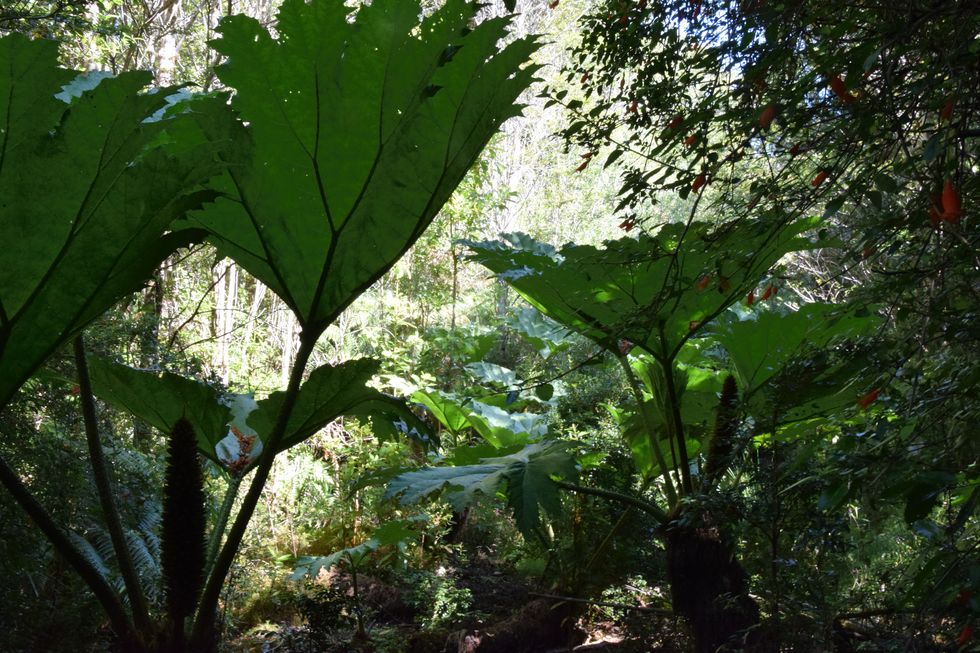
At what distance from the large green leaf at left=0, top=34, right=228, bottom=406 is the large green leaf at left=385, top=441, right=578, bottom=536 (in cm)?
96

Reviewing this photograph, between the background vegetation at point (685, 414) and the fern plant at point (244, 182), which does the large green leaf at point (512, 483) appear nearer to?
the background vegetation at point (685, 414)

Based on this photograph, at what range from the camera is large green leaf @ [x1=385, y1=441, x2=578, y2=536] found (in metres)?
1.88

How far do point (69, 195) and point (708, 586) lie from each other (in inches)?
78.3

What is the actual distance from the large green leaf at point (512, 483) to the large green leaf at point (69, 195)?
3.16 feet

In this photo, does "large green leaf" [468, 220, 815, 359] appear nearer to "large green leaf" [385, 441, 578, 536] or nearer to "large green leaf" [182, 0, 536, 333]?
"large green leaf" [385, 441, 578, 536]

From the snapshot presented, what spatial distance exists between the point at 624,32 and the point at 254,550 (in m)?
3.50

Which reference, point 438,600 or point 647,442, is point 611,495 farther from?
point 438,600

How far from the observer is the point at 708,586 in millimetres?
2148

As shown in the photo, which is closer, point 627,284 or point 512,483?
point 512,483

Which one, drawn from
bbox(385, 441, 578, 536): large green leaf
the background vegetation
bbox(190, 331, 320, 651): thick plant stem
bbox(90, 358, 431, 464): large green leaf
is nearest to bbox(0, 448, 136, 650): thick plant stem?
bbox(190, 331, 320, 651): thick plant stem

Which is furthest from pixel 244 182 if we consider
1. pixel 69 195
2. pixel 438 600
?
pixel 438 600

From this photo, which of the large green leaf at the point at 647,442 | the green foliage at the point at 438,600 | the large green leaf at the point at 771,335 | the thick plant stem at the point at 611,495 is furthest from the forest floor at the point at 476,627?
the large green leaf at the point at 771,335

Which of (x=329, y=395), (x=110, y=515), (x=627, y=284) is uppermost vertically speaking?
(x=627, y=284)

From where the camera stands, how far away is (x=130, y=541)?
2.65 meters
